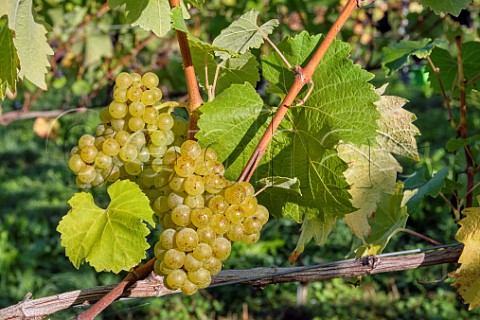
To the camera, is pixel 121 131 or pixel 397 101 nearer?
pixel 121 131

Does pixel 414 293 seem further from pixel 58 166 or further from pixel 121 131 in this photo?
pixel 58 166

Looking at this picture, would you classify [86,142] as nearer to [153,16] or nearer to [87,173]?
[87,173]

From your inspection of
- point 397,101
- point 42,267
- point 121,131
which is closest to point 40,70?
point 121,131

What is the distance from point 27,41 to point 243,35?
0.86 ft

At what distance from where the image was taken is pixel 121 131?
0.79 m

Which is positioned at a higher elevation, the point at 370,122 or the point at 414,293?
the point at 370,122

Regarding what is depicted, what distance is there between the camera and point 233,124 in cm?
83

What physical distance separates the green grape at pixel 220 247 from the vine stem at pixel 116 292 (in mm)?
94

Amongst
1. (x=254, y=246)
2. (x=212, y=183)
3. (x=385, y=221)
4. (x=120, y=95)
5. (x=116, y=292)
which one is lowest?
(x=254, y=246)

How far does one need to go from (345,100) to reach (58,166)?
174 inches

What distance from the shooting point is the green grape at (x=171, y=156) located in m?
0.77

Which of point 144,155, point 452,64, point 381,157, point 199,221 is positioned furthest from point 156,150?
point 452,64

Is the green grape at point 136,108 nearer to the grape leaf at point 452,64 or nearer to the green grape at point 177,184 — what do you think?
the green grape at point 177,184

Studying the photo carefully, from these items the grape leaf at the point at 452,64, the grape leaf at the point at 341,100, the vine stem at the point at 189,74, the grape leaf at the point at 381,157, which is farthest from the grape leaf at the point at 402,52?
the vine stem at the point at 189,74
